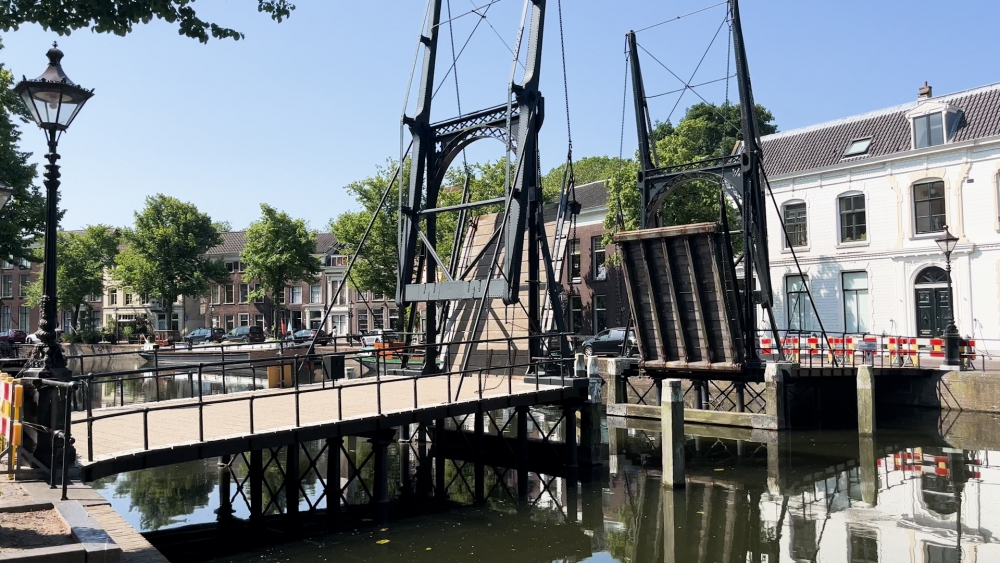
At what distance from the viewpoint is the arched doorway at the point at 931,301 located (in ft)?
94.4

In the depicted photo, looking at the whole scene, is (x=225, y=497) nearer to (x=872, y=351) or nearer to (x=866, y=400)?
(x=866, y=400)

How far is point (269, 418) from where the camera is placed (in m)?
11.8

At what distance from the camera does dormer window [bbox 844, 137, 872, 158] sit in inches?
1253

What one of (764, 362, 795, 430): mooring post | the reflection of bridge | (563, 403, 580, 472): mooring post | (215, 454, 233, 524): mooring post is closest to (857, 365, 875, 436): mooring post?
the reflection of bridge

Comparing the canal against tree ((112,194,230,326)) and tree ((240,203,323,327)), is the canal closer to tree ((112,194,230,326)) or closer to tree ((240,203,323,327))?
tree ((240,203,323,327))

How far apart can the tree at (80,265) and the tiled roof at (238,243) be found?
8830 millimetres

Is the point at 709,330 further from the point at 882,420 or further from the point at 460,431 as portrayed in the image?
the point at 882,420

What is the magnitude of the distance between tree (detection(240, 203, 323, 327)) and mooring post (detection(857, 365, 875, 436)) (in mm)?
38105

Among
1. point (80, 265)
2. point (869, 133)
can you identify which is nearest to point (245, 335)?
point (80, 265)

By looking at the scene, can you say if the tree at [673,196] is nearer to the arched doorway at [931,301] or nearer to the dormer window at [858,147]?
the dormer window at [858,147]

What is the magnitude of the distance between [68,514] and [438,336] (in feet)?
38.9

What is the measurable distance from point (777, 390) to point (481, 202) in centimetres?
905

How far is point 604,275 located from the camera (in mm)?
39688

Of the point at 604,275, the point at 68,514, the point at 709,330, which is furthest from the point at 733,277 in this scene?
the point at 604,275
